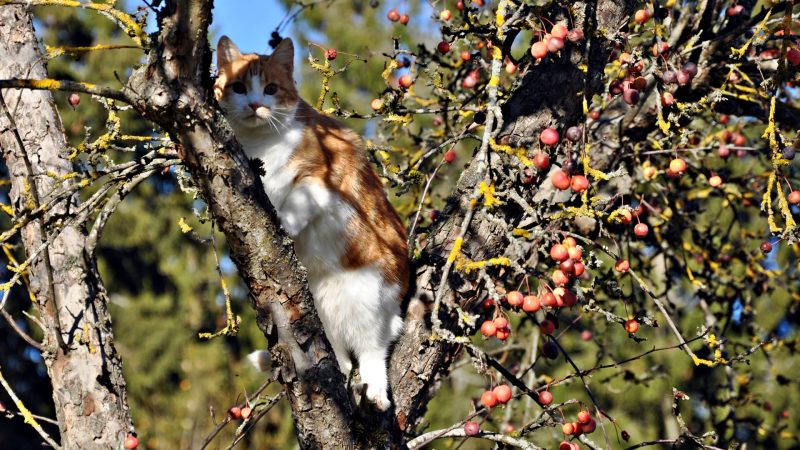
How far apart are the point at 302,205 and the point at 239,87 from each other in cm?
66

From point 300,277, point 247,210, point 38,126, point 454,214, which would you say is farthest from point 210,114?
point 38,126

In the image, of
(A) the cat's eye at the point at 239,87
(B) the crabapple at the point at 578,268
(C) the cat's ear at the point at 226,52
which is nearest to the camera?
(B) the crabapple at the point at 578,268

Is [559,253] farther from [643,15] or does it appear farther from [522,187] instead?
[643,15]

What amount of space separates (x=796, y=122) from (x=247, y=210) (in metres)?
2.45

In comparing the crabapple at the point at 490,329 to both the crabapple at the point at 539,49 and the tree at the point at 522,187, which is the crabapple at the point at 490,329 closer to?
the tree at the point at 522,187

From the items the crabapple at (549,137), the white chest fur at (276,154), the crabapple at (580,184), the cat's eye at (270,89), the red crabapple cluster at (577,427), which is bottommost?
the red crabapple cluster at (577,427)

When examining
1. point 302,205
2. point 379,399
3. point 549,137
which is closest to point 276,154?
point 302,205

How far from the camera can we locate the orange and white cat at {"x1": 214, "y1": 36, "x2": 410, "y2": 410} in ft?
9.50

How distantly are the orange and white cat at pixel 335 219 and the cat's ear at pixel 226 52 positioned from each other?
0.21 m

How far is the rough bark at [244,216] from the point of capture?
183cm

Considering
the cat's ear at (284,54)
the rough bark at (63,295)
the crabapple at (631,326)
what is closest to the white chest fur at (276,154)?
the cat's ear at (284,54)

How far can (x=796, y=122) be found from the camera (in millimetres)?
3471

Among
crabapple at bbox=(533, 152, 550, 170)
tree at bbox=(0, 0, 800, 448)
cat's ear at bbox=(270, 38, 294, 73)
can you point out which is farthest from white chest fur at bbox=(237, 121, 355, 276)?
crabapple at bbox=(533, 152, 550, 170)

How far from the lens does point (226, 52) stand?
11.6 ft
